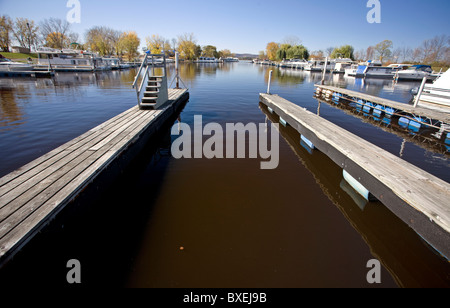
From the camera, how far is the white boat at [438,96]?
1199 centimetres

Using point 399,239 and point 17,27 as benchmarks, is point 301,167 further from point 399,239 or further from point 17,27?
point 17,27

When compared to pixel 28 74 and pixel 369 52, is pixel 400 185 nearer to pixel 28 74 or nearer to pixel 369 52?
pixel 28 74

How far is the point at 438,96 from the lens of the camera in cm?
1242

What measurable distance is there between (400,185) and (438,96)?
13.8 m

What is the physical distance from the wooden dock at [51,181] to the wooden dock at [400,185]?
5.64 metres

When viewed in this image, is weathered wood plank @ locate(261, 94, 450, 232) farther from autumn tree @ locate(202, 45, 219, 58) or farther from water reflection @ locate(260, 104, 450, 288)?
autumn tree @ locate(202, 45, 219, 58)

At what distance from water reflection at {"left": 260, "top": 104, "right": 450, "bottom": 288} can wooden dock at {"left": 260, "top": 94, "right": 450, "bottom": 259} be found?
52 cm

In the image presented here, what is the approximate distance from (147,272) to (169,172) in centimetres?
315

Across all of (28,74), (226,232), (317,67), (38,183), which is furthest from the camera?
(317,67)

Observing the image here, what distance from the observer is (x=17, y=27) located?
2766 inches

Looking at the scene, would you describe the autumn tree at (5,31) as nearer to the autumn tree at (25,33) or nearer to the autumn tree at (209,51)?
the autumn tree at (25,33)

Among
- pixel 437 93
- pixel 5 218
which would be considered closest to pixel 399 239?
pixel 5 218

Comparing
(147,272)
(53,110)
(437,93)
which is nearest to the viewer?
(147,272)

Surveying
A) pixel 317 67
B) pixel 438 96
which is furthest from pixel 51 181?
pixel 317 67
